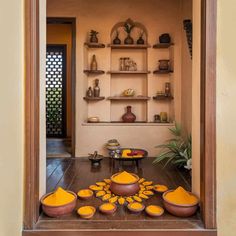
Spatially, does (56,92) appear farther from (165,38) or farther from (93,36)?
(165,38)

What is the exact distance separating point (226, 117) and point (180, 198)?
26.2 inches

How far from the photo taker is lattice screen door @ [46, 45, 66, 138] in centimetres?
583

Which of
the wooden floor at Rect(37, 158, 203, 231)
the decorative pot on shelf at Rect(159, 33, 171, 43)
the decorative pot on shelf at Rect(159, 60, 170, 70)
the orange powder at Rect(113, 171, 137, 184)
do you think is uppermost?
the decorative pot on shelf at Rect(159, 33, 171, 43)

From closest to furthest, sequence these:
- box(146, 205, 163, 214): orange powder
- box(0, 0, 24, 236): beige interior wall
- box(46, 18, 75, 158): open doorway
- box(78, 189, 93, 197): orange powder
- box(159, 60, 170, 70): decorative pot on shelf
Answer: box(0, 0, 24, 236): beige interior wall → box(146, 205, 163, 214): orange powder → box(78, 189, 93, 197): orange powder → box(159, 60, 170, 70): decorative pot on shelf → box(46, 18, 75, 158): open doorway

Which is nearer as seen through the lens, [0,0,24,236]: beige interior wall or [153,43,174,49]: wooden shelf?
[0,0,24,236]: beige interior wall

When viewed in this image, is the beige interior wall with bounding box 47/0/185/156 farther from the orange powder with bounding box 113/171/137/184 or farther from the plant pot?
the orange powder with bounding box 113/171/137/184

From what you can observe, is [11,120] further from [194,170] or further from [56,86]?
[56,86]

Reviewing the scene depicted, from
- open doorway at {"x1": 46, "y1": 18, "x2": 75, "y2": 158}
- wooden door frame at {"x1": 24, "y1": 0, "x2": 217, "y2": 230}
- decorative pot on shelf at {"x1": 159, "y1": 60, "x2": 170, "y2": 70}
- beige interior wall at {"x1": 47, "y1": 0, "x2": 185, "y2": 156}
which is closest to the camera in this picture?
wooden door frame at {"x1": 24, "y1": 0, "x2": 217, "y2": 230}

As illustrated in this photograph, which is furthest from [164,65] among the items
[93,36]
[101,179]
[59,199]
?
[59,199]

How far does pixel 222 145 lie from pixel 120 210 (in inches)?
34.2

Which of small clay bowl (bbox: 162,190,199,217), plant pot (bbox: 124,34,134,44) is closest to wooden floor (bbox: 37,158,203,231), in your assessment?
small clay bowl (bbox: 162,190,199,217)

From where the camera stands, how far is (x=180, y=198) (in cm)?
179

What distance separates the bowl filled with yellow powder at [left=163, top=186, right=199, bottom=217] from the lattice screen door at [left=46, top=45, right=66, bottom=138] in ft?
14.3

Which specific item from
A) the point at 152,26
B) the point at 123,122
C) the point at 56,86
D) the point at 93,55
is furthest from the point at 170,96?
the point at 56,86
